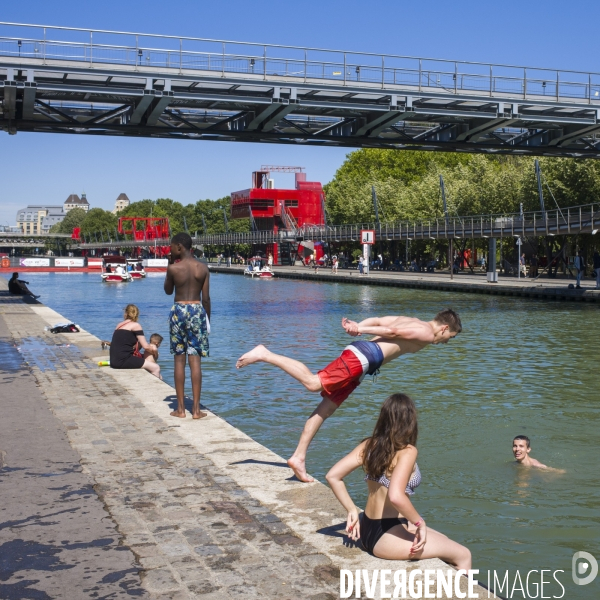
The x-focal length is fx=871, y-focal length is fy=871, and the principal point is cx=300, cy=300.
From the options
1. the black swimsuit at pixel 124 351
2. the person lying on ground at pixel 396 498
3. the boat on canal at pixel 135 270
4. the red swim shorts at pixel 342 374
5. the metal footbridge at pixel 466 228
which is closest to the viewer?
the person lying on ground at pixel 396 498

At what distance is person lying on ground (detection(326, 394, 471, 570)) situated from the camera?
5258mm

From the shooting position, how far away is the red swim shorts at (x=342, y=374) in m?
7.03

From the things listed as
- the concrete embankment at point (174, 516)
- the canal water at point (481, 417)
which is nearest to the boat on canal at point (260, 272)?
the canal water at point (481, 417)

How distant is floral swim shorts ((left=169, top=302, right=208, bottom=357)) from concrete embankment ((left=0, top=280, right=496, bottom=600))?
0.81 metres

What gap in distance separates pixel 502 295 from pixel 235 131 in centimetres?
2004

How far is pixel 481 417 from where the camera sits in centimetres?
1316

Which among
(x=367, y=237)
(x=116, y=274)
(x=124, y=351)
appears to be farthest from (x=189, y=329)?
(x=116, y=274)

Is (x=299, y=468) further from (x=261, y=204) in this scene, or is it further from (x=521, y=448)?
(x=261, y=204)

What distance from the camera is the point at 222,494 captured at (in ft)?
22.3

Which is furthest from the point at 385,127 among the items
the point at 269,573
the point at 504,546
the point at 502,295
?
the point at 269,573

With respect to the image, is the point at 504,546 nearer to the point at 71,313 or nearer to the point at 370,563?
the point at 370,563

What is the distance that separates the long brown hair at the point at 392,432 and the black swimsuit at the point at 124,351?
9049 mm

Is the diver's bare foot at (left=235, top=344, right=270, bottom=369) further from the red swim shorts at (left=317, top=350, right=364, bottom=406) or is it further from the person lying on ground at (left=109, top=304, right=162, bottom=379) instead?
the person lying on ground at (left=109, top=304, right=162, bottom=379)

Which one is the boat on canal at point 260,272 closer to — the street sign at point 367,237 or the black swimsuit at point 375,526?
the street sign at point 367,237
